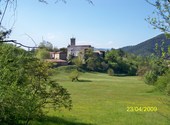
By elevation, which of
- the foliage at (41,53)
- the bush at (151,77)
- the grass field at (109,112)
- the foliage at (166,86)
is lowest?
the grass field at (109,112)

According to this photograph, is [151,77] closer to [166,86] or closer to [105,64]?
[166,86]

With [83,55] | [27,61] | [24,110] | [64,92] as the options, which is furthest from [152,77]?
[83,55]

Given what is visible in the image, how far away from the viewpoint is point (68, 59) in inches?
5017

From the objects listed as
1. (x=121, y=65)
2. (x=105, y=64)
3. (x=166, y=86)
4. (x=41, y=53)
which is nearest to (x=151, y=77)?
(x=166, y=86)

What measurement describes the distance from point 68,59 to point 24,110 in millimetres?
119299

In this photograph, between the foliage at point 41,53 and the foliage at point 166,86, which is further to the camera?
the foliage at point 166,86

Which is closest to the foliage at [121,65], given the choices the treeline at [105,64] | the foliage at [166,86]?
the treeline at [105,64]

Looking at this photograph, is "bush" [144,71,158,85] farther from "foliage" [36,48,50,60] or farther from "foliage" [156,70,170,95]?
"foliage" [36,48,50,60]

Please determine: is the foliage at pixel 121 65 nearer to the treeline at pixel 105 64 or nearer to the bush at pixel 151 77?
the treeline at pixel 105 64

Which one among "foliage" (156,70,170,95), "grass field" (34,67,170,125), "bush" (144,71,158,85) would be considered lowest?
"grass field" (34,67,170,125)

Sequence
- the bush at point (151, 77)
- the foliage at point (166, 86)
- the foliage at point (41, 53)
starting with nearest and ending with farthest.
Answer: the foliage at point (41, 53) → the foliage at point (166, 86) → the bush at point (151, 77)

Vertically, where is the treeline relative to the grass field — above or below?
above

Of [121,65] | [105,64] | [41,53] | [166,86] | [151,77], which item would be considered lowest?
[151,77]

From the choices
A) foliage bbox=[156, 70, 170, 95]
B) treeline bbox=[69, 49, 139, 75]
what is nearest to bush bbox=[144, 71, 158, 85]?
foliage bbox=[156, 70, 170, 95]
